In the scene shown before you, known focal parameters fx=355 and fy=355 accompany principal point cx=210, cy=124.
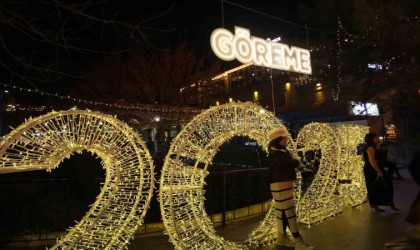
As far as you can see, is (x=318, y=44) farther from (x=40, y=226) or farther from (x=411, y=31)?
(x=40, y=226)

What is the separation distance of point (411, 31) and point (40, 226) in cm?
1000

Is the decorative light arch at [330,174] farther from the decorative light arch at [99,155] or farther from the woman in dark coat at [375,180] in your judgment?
the decorative light arch at [99,155]

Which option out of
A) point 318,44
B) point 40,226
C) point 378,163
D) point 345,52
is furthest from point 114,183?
point 318,44

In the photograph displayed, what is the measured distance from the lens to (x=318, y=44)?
18.5 m

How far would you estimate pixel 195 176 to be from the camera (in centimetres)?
509

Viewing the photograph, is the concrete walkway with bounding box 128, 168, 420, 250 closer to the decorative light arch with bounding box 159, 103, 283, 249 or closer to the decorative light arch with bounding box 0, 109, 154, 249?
the decorative light arch with bounding box 159, 103, 283, 249

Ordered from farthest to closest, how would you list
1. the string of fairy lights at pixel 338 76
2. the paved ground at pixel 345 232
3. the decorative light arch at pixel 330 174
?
the string of fairy lights at pixel 338 76
the decorative light arch at pixel 330 174
the paved ground at pixel 345 232

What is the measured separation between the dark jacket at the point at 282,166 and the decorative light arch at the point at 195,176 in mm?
649

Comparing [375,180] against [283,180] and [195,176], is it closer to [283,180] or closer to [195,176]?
[283,180]

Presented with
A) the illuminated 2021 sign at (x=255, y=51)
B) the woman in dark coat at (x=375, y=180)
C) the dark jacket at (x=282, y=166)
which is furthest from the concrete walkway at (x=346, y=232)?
the illuminated 2021 sign at (x=255, y=51)

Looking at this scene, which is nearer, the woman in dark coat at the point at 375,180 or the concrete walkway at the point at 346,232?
the concrete walkway at the point at 346,232

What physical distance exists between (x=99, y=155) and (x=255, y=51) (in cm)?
879

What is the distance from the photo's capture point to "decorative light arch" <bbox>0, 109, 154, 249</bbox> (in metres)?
3.58

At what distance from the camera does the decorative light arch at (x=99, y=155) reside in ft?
11.7
